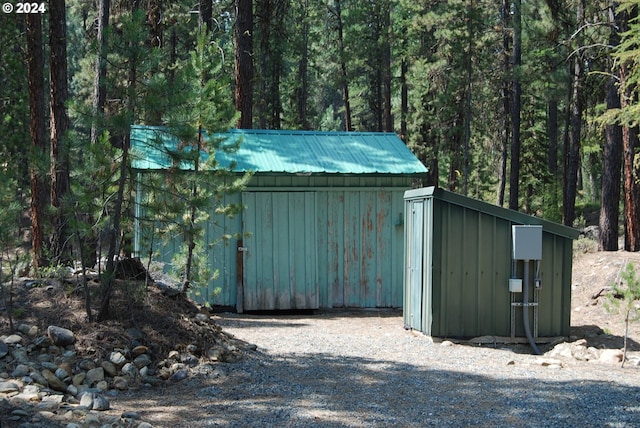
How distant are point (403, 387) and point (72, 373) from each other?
3.10m

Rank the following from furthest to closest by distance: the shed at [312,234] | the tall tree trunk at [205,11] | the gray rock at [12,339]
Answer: the tall tree trunk at [205,11] → the shed at [312,234] → the gray rock at [12,339]

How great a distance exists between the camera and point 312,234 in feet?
40.4

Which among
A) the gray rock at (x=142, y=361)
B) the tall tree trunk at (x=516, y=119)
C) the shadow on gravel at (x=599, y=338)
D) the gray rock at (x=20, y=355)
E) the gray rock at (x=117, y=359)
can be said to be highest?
the tall tree trunk at (x=516, y=119)

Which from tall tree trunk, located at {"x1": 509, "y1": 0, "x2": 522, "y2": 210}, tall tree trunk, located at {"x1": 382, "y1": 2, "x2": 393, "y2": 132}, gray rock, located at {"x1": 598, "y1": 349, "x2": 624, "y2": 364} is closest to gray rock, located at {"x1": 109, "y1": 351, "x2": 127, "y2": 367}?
gray rock, located at {"x1": 598, "y1": 349, "x2": 624, "y2": 364}

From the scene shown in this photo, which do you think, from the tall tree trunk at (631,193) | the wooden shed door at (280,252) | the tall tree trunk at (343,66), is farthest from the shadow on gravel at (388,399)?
the tall tree trunk at (343,66)

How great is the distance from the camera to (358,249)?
12.5 metres

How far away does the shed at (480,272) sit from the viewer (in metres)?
9.20

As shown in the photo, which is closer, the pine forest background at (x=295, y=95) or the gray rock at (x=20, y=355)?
the gray rock at (x=20, y=355)

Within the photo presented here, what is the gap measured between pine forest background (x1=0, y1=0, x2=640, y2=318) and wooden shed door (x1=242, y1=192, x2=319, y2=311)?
1.29 metres

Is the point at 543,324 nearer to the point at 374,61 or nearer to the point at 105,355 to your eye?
the point at 105,355

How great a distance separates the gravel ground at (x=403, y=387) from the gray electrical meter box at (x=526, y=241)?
1278mm

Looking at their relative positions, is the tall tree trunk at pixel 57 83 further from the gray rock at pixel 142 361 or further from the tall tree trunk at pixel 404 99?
the tall tree trunk at pixel 404 99

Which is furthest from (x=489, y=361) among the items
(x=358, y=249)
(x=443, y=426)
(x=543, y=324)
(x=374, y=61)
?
(x=374, y=61)

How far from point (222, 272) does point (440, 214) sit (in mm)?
4528
